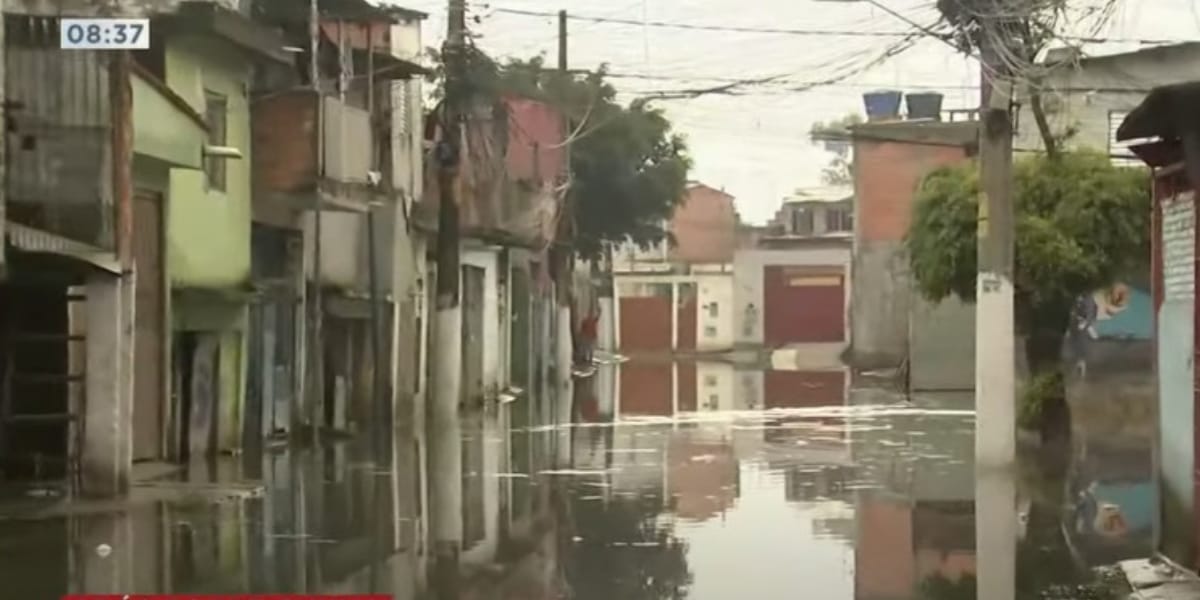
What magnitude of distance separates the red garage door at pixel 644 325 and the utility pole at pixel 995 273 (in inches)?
2242

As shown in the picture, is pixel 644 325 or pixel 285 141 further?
pixel 644 325

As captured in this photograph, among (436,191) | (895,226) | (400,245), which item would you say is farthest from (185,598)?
(895,226)

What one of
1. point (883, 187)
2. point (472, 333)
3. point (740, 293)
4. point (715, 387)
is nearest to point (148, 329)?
point (472, 333)

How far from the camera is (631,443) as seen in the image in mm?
26219

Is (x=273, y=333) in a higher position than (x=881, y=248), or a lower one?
lower

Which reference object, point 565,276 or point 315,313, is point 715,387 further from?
point 315,313

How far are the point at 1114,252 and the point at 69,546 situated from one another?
1460 cm

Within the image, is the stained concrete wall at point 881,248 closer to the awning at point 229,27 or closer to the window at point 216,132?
the awning at point 229,27

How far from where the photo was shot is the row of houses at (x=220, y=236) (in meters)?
17.5

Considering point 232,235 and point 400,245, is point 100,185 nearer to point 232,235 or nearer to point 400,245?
point 232,235

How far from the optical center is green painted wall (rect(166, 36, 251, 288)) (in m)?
22.2

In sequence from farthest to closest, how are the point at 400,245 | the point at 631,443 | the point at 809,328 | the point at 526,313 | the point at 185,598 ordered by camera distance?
the point at 809,328
the point at 526,313
the point at 400,245
the point at 631,443
the point at 185,598
